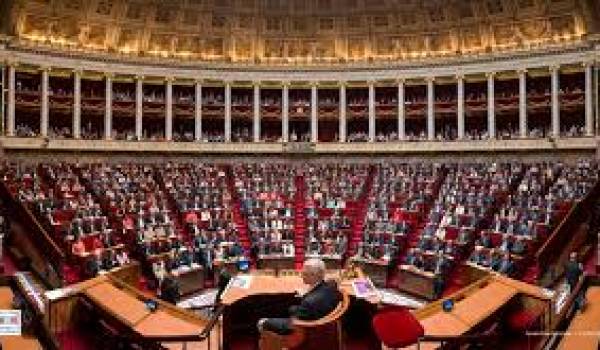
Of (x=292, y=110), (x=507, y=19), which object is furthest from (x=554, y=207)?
(x=292, y=110)

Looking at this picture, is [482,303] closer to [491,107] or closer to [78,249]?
[78,249]

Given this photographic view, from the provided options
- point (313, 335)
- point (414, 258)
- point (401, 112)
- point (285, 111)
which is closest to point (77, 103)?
point (285, 111)

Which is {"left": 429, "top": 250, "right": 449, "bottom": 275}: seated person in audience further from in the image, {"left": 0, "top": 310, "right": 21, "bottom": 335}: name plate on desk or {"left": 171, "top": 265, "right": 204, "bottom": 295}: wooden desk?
Answer: {"left": 0, "top": 310, "right": 21, "bottom": 335}: name plate on desk

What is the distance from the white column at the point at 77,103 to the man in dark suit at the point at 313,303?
2730cm

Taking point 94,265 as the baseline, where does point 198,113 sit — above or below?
above

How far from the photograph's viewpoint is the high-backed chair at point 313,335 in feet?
20.1

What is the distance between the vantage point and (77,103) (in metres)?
31.0

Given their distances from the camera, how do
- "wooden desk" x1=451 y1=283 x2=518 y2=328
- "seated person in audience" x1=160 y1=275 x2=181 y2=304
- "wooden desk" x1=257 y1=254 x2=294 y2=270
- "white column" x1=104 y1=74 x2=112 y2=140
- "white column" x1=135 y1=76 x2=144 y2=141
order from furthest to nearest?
"white column" x1=135 y1=76 x2=144 y2=141 < "white column" x1=104 y1=74 x2=112 y2=140 < "wooden desk" x1=257 y1=254 x2=294 y2=270 < "seated person in audience" x1=160 y1=275 x2=181 y2=304 < "wooden desk" x1=451 y1=283 x2=518 y2=328

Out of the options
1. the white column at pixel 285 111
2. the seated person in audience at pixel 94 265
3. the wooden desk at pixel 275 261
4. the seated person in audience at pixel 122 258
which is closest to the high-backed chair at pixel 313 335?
the seated person in audience at pixel 94 265

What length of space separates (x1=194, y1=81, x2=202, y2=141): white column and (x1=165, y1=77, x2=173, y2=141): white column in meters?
1.43

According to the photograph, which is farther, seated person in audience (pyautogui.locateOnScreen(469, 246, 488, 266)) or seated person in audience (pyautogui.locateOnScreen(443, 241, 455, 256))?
seated person in audience (pyautogui.locateOnScreen(443, 241, 455, 256))

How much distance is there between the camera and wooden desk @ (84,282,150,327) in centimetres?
949

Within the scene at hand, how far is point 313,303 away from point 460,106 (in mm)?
28476

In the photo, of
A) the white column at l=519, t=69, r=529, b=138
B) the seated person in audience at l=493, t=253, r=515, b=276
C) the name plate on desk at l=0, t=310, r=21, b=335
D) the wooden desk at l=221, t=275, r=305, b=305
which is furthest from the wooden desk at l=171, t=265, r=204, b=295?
the white column at l=519, t=69, r=529, b=138
